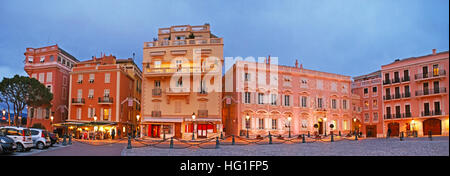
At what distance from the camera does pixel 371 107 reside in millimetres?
54438

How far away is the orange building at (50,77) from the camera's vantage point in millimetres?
48625

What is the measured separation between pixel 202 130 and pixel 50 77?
24082mm

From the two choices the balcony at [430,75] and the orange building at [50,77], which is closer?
the balcony at [430,75]

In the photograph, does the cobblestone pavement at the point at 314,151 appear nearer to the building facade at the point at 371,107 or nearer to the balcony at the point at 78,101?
the balcony at the point at 78,101

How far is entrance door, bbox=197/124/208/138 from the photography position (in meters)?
41.9

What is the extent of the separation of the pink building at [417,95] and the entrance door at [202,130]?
2401 centimetres

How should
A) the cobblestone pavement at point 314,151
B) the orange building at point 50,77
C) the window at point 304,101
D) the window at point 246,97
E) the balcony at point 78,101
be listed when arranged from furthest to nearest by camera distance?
the orange building at point 50,77 < the window at point 304,101 < the balcony at point 78,101 < the window at point 246,97 < the cobblestone pavement at point 314,151

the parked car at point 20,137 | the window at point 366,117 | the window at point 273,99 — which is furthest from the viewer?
the window at point 366,117

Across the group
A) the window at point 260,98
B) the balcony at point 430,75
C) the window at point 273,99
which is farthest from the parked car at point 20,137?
the balcony at point 430,75

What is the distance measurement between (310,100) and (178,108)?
59.6 feet

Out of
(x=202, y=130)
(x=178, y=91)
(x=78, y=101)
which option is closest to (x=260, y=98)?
(x=202, y=130)

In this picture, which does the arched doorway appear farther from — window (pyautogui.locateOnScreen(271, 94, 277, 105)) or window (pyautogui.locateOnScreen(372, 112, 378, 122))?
window (pyautogui.locateOnScreen(271, 94, 277, 105))
